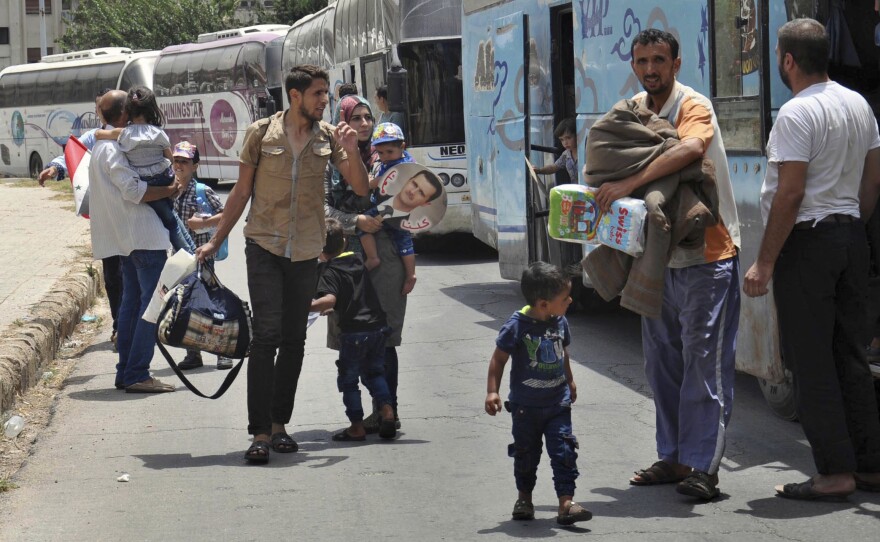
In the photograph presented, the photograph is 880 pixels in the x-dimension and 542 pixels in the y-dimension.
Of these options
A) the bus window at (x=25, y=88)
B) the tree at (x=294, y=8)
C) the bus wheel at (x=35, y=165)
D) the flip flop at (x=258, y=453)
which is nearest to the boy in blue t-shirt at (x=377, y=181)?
the flip flop at (x=258, y=453)

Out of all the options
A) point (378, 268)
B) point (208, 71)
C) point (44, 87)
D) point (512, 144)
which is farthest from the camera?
point (44, 87)

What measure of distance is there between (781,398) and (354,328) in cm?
217

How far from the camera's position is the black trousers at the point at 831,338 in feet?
16.8

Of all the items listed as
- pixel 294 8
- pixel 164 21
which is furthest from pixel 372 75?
pixel 164 21

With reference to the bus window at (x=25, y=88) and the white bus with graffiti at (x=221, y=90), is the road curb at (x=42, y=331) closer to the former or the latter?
the white bus with graffiti at (x=221, y=90)

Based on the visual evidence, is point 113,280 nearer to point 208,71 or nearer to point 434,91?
point 434,91

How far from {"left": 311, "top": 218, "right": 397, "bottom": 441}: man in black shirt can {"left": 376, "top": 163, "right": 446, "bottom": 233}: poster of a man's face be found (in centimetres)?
27

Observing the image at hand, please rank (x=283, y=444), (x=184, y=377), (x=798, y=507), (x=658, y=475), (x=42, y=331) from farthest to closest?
(x=42, y=331) → (x=184, y=377) → (x=283, y=444) → (x=658, y=475) → (x=798, y=507)

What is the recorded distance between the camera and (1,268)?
1382cm

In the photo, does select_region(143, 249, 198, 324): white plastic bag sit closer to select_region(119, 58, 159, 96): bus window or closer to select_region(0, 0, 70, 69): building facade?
select_region(119, 58, 159, 96): bus window

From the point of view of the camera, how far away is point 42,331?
29.6 ft

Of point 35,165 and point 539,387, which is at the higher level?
point 35,165

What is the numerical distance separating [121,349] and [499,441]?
292cm

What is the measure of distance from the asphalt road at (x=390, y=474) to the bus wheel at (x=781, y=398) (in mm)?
61
